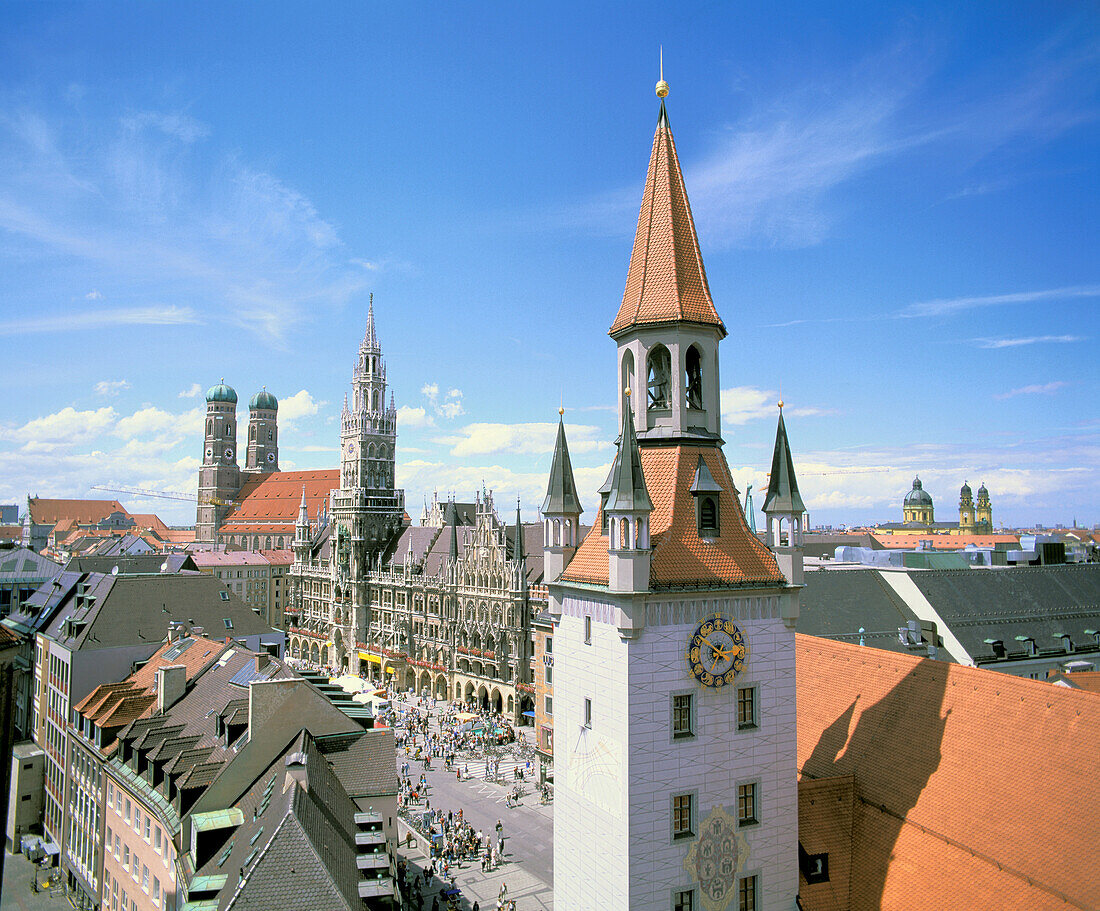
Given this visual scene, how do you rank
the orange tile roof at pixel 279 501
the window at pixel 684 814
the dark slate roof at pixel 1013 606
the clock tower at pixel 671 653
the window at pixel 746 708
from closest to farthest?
the clock tower at pixel 671 653, the window at pixel 684 814, the window at pixel 746 708, the dark slate roof at pixel 1013 606, the orange tile roof at pixel 279 501

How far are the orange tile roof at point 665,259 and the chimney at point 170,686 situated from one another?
31.0 meters

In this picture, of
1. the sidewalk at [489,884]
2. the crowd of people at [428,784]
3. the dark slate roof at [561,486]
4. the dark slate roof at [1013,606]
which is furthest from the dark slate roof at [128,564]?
the dark slate roof at [1013,606]

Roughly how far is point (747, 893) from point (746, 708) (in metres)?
4.77

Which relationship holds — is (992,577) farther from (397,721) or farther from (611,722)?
(397,721)

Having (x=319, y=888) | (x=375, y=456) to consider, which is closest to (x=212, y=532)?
(x=375, y=456)

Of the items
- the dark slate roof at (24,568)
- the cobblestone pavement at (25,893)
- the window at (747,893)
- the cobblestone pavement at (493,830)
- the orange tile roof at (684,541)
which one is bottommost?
the cobblestone pavement at (25,893)

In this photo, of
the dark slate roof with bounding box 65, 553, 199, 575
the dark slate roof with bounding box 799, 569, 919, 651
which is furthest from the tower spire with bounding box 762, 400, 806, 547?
the dark slate roof with bounding box 65, 553, 199, 575

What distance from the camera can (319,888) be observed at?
19.6m

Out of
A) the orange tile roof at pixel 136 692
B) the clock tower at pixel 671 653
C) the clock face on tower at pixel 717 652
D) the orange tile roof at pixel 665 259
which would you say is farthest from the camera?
the orange tile roof at pixel 136 692

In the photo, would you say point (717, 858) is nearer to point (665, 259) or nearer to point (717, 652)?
point (717, 652)

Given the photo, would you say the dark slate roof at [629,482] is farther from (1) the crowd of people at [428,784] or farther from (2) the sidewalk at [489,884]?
(2) the sidewalk at [489,884]

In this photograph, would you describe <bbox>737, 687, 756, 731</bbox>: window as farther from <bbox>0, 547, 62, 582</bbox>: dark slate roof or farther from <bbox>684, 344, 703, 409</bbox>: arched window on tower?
<bbox>0, 547, 62, 582</bbox>: dark slate roof

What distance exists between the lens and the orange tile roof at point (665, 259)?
2158 cm

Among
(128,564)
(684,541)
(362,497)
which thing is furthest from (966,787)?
(362,497)
